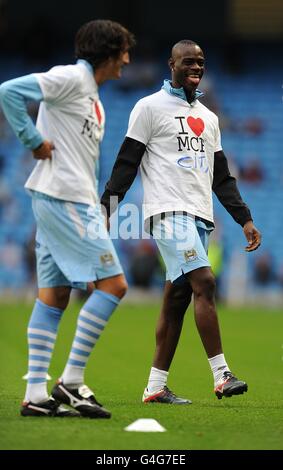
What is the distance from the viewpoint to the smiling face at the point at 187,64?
7.60 metres

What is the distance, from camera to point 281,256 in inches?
1073

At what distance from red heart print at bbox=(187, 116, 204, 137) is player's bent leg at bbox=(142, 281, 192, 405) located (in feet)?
3.48

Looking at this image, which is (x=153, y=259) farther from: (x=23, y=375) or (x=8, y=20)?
(x=23, y=375)

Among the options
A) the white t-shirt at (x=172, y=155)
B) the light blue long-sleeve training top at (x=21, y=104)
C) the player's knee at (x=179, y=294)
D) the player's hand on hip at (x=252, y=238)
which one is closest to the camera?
the light blue long-sleeve training top at (x=21, y=104)

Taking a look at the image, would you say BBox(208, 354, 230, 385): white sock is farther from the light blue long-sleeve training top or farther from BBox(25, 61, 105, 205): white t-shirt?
the light blue long-sleeve training top

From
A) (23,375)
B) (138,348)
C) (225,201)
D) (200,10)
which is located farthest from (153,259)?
(225,201)

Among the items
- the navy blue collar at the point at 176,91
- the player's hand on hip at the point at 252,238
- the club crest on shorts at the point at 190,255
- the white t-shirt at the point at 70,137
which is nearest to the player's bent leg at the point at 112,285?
the white t-shirt at the point at 70,137

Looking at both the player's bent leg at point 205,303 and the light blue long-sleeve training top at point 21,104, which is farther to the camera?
the player's bent leg at point 205,303

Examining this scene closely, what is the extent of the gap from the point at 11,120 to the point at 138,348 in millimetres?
7456

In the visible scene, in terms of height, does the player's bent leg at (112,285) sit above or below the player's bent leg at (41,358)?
above

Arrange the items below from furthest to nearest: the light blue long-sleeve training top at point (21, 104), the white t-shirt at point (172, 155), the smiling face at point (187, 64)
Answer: the smiling face at point (187, 64) → the white t-shirt at point (172, 155) → the light blue long-sleeve training top at point (21, 104)

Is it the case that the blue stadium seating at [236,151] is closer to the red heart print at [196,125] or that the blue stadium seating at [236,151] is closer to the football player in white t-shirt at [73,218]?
the red heart print at [196,125]

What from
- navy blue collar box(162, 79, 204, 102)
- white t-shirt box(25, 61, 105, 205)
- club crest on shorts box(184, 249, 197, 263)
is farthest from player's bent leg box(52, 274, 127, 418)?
navy blue collar box(162, 79, 204, 102)

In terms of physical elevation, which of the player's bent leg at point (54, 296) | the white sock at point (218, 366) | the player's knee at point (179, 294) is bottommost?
the white sock at point (218, 366)
